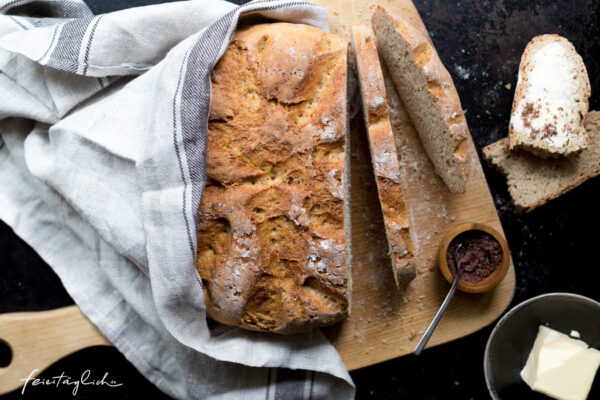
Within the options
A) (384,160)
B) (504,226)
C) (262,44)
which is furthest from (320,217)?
(504,226)

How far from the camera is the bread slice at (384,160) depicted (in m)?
2.68

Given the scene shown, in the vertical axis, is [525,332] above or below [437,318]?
below

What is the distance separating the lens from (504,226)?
129 inches

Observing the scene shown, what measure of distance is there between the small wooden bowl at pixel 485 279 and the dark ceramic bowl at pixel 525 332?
0.79ft

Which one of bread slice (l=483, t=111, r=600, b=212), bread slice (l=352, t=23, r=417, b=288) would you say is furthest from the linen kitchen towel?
bread slice (l=483, t=111, r=600, b=212)

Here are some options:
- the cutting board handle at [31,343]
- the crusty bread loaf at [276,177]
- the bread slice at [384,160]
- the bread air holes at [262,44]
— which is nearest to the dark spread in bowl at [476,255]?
the bread slice at [384,160]

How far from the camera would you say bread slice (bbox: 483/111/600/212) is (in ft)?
10.2

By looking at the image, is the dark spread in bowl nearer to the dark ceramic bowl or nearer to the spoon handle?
the spoon handle

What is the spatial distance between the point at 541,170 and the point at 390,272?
1.28 metres

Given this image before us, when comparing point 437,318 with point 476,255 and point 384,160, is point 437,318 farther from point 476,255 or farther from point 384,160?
point 384,160

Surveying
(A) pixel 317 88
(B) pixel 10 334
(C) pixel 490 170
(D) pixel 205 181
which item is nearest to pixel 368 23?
(A) pixel 317 88

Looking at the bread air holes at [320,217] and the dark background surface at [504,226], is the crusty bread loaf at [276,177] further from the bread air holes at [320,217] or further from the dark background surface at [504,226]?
the dark background surface at [504,226]

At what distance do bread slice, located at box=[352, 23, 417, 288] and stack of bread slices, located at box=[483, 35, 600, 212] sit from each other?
35.9 inches

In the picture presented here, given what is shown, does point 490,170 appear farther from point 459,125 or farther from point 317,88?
point 317,88
